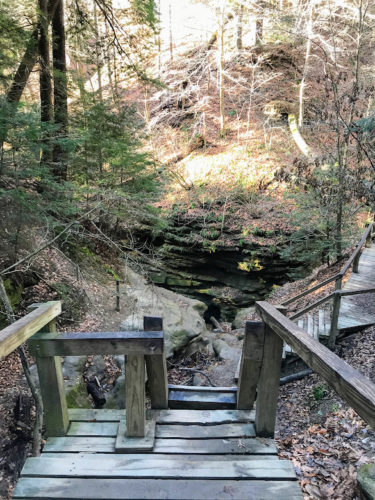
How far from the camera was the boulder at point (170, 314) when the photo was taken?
8102 millimetres

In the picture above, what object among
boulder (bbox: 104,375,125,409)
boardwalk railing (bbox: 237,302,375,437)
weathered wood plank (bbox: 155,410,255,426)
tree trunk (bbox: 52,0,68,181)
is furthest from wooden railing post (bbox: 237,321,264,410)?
tree trunk (bbox: 52,0,68,181)

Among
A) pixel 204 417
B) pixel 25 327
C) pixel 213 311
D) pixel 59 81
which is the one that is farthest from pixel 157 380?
pixel 213 311

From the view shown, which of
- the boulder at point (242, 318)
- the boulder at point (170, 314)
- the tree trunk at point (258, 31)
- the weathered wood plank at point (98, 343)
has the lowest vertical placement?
the boulder at point (242, 318)

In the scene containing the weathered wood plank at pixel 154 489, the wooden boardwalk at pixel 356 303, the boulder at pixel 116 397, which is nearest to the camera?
the weathered wood plank at pixel 154 489

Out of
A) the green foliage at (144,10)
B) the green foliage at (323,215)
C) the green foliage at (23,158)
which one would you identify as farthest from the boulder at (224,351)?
the green foliage at (144,10)

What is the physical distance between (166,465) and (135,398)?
52cm

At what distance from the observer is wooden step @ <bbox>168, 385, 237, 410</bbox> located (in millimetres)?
3107

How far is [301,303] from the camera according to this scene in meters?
9.32

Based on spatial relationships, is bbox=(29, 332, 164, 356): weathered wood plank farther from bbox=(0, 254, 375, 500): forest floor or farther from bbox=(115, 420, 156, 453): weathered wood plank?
bbox=(0, 254, 375, 500): forest floor

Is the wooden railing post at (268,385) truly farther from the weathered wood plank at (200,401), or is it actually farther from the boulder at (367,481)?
the boulder at (367,481)

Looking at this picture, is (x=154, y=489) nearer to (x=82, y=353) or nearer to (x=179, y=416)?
(x=179, y=416)

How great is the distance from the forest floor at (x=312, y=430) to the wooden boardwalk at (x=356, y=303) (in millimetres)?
272

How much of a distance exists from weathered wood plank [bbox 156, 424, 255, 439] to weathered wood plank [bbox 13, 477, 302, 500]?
484mm

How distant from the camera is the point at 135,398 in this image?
249cm
